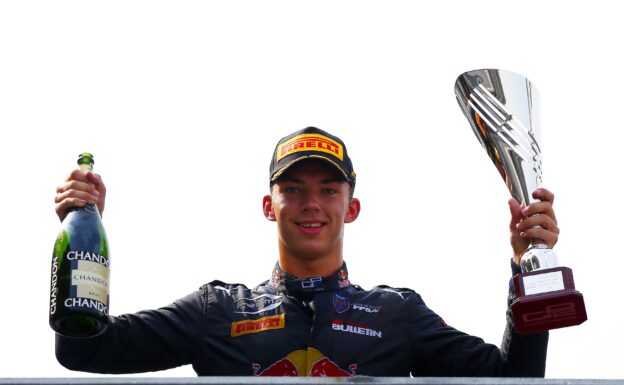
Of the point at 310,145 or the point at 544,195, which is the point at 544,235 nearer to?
the point at 544,195

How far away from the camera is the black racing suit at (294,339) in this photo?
13.3 ft

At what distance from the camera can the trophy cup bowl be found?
3301 mm

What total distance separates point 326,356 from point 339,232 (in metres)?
0.61

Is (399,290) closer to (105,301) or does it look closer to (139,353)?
(139,353)

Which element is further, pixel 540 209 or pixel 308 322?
pixel 308 322

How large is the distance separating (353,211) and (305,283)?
50cm

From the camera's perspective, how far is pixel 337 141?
4.61 m

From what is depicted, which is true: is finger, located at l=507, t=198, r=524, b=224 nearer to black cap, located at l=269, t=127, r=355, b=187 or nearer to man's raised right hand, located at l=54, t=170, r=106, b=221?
black cap, located at l=269, t=127, r=355, b=187

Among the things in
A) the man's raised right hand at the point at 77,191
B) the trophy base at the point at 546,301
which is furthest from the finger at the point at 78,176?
the trophy base at the point at 546,301

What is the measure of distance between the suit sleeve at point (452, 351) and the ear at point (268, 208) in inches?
32.6

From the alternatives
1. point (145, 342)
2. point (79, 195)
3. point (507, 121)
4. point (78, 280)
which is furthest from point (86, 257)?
point (507, 121)

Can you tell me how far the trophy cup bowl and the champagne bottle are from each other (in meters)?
1.43

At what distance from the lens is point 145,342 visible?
4098mm

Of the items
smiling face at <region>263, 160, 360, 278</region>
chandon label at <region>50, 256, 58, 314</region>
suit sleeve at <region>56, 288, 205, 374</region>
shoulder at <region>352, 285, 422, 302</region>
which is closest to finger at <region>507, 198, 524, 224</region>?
shoulder at <region>352, 285, 422, 302</region>
